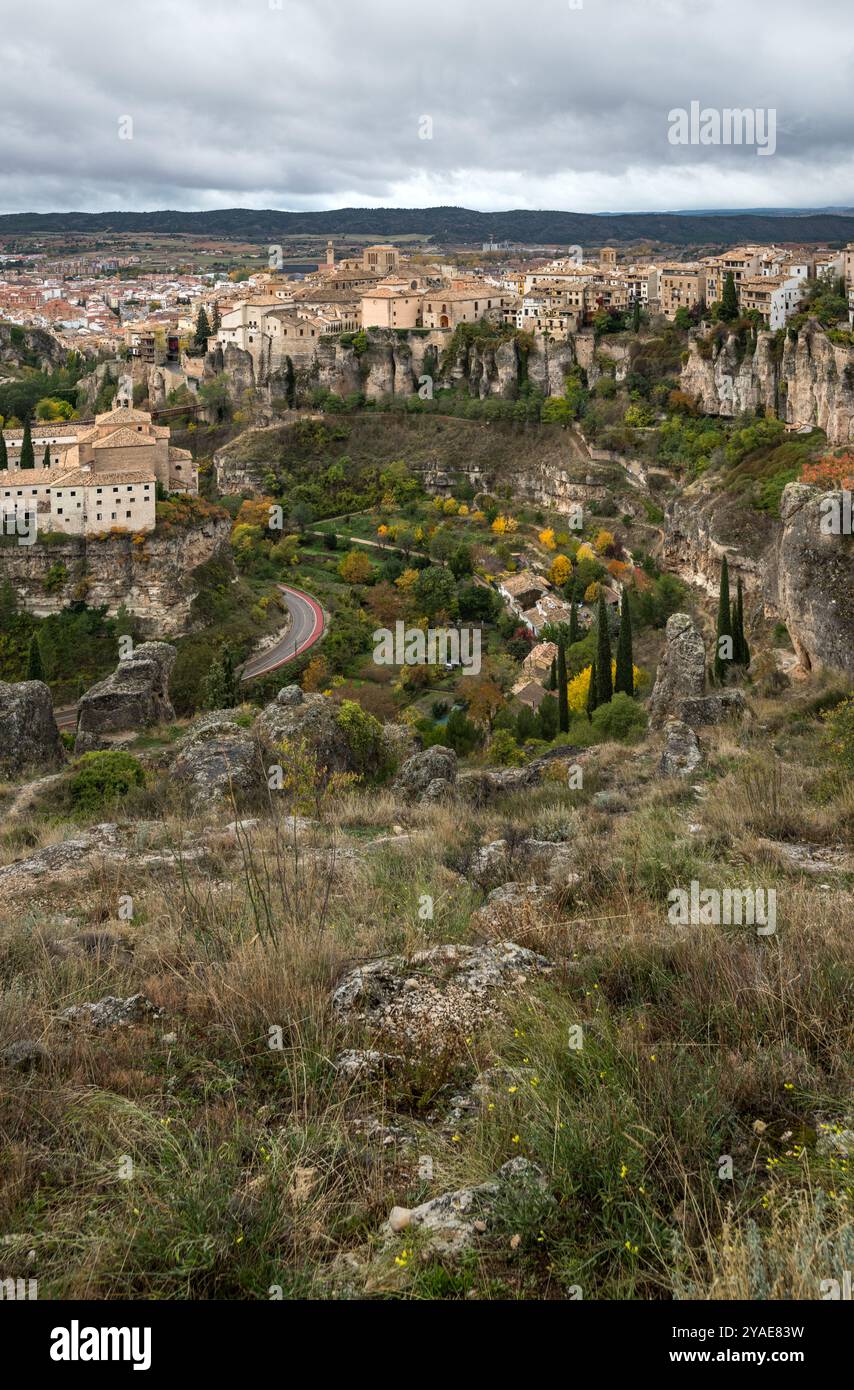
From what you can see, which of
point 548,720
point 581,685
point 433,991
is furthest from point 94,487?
point 433,991

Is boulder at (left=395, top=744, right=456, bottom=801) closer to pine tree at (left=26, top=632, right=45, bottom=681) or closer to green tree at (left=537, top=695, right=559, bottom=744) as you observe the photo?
green tree at (left=537, top=695, right=559, bottom=744)

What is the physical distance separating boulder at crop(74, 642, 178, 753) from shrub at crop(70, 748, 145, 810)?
4.50 meters

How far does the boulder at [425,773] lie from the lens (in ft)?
37.1

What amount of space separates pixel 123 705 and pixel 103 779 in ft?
19.3

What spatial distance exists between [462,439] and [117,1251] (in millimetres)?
50284

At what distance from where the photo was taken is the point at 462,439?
Answer: 166 ft

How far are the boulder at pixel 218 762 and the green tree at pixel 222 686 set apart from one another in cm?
1018

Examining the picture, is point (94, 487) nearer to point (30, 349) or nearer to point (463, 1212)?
point (463, 1212)

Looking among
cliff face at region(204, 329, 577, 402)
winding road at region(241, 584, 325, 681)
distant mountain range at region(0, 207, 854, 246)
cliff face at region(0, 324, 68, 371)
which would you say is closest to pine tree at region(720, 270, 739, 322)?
Answer: cliff face at region(204, 329, 577, 402)

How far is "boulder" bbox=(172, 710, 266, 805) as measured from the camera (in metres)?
11.0

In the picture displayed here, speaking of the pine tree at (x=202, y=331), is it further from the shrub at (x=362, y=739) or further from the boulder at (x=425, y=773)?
the boulder at (x=425, y=773)
